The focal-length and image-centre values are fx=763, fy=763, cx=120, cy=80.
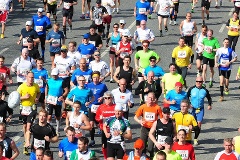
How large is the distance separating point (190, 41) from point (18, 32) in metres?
7.91

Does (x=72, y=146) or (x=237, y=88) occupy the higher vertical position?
(x=72, y=146)

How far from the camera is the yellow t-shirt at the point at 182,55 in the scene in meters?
22.8

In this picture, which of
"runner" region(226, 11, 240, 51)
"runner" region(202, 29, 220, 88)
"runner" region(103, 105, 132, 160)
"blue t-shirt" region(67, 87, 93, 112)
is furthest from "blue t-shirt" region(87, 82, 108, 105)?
"runner" region(226, 11, 240, 51)

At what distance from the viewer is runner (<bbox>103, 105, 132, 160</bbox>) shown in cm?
1639

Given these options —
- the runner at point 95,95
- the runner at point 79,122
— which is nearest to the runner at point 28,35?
the runner at point 95,95

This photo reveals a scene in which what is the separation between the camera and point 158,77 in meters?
20.6

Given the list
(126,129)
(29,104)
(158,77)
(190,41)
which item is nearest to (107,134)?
(126,129)

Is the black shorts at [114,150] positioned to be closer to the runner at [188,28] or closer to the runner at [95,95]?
the runner at [95,95]

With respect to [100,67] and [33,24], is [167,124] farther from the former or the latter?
[33,24]

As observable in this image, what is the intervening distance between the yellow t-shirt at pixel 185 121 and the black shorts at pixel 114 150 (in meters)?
1.56

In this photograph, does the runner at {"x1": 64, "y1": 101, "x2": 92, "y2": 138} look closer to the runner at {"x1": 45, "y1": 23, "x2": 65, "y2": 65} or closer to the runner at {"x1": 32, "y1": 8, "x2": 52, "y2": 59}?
the runner at {"x1": 45, "y1": 23, "x2": 65, "y2": 65}

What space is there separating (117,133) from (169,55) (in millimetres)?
11892

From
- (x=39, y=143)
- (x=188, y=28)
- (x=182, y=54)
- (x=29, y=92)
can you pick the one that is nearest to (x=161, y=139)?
(x=39, y=143)

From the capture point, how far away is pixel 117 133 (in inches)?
648
